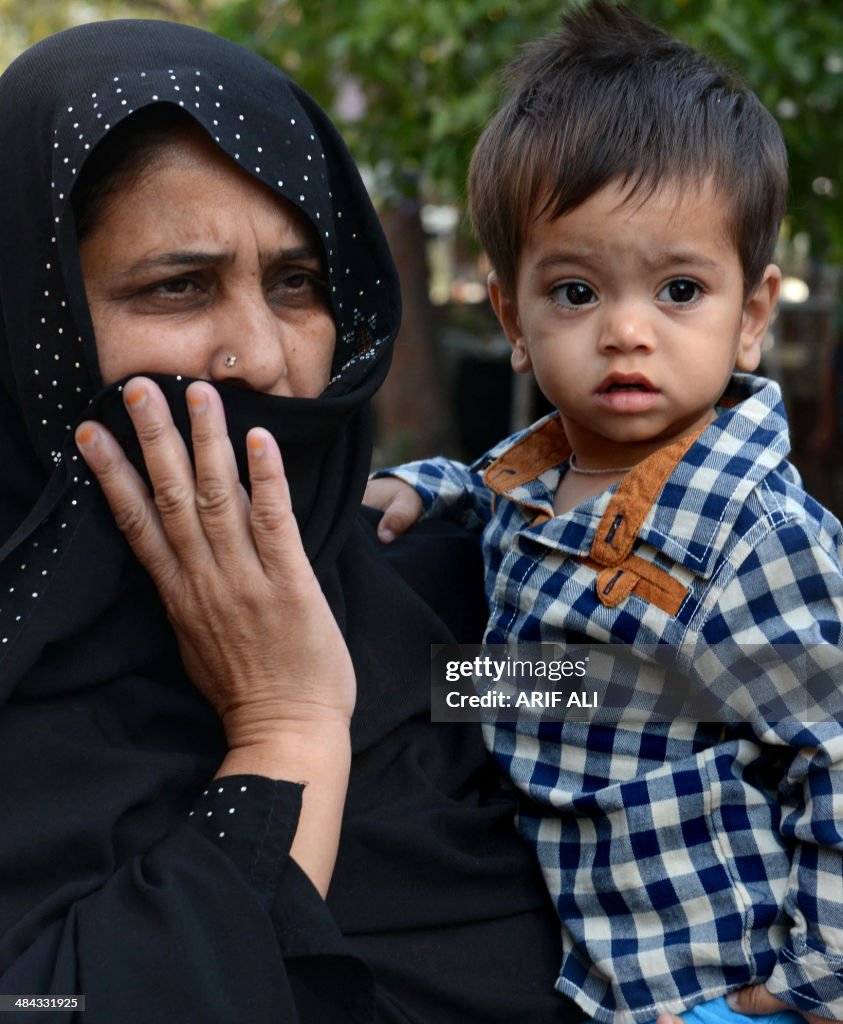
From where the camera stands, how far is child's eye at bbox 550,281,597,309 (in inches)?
80.2

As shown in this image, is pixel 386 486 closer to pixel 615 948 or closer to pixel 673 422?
pixel 673 422

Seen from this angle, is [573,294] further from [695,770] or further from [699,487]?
[695,770]

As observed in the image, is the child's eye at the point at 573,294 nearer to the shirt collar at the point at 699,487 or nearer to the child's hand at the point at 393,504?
the shirt collar at the point at 699,487

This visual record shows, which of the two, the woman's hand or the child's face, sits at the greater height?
the child's face

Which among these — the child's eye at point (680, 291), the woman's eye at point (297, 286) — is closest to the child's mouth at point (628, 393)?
the child's eye at point (680, 291)

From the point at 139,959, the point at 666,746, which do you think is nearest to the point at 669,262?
the point at 666,746

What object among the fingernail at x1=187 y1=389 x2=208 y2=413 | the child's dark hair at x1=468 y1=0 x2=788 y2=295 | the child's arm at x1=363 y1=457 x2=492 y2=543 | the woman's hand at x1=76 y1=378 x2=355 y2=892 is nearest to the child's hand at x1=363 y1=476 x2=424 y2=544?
the child's arm at x1=363 y1=457 x2=492 y2=543

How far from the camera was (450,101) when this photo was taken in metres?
6.34

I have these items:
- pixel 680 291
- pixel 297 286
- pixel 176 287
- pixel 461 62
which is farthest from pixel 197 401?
pixel 461 62

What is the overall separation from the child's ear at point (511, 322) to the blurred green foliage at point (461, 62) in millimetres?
3067

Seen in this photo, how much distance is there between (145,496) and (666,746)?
0.83m

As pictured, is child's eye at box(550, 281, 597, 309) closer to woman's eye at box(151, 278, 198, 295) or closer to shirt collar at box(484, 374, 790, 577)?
shirt collar at box(484, 374, 790, 577)

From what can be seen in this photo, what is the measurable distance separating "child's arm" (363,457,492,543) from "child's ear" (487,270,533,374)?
27 cm

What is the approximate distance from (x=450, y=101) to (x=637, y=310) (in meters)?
4.69
